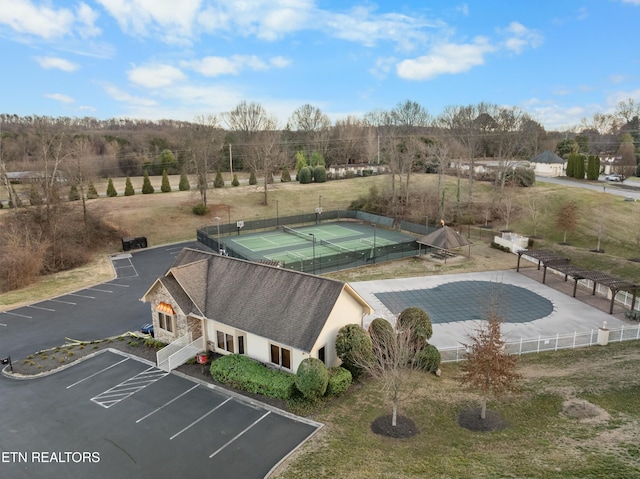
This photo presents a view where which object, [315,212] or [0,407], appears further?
[315,212]

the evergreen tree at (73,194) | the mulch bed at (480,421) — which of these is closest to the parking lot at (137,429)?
the mulch bed at (480,421)

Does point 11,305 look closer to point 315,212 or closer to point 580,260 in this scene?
point 315,212

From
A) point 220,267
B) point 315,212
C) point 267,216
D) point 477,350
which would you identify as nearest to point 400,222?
point 315,212

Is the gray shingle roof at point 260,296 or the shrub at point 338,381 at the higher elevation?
the gray shingle roof at point 260,296

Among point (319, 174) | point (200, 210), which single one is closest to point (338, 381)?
point (200, 210)

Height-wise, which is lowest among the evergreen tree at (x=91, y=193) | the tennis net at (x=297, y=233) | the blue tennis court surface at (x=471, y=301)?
the blue tennis court surface at (x=471, y=301)

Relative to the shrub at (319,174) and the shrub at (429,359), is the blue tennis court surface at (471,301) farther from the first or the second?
the shrub at (319,174)

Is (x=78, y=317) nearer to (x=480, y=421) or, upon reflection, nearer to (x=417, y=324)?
(x=417, y=324)

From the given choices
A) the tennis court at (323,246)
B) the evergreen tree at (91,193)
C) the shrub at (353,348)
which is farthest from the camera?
the evergreen tree at (91,193)
